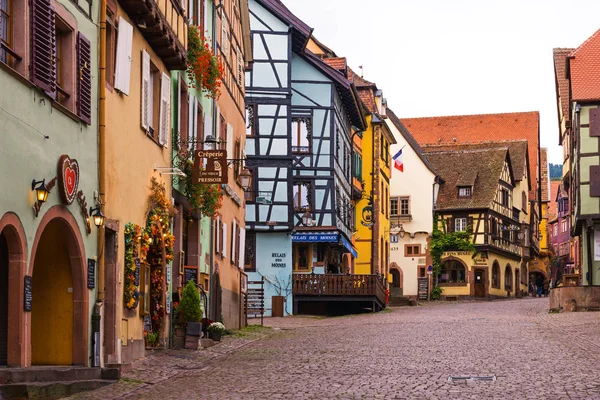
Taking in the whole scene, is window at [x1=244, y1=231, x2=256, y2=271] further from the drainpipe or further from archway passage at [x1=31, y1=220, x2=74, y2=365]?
archway passage at [x1=31, y1=220, x2=74, y2=365]

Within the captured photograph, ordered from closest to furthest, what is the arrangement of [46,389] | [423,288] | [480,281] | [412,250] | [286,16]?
[46,389], [286,16], [423,288], [412,250], [480,281]

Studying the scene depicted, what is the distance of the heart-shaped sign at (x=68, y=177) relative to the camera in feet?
46.3

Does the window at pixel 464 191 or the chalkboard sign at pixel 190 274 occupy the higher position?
the window at pixel 464 191

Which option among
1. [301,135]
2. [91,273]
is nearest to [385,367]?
[91,273]

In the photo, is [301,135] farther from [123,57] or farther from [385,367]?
[385,367]

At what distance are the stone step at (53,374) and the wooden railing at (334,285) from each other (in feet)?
86.5

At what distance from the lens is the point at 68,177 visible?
14438mm

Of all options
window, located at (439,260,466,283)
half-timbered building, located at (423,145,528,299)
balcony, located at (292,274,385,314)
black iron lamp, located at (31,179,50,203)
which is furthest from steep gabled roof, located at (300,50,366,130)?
black iron lamp, located at (31,179,50,203)

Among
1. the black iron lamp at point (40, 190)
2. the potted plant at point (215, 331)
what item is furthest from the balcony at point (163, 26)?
the potted plant at point (215, 331)

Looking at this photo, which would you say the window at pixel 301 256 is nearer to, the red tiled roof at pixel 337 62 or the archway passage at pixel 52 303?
the red tiled roof at pixel 337 62

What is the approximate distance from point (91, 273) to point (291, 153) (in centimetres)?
2576

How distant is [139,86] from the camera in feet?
61.3

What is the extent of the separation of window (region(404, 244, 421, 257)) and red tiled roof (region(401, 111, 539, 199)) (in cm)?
2438

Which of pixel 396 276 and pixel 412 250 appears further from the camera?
pixel 412 250
